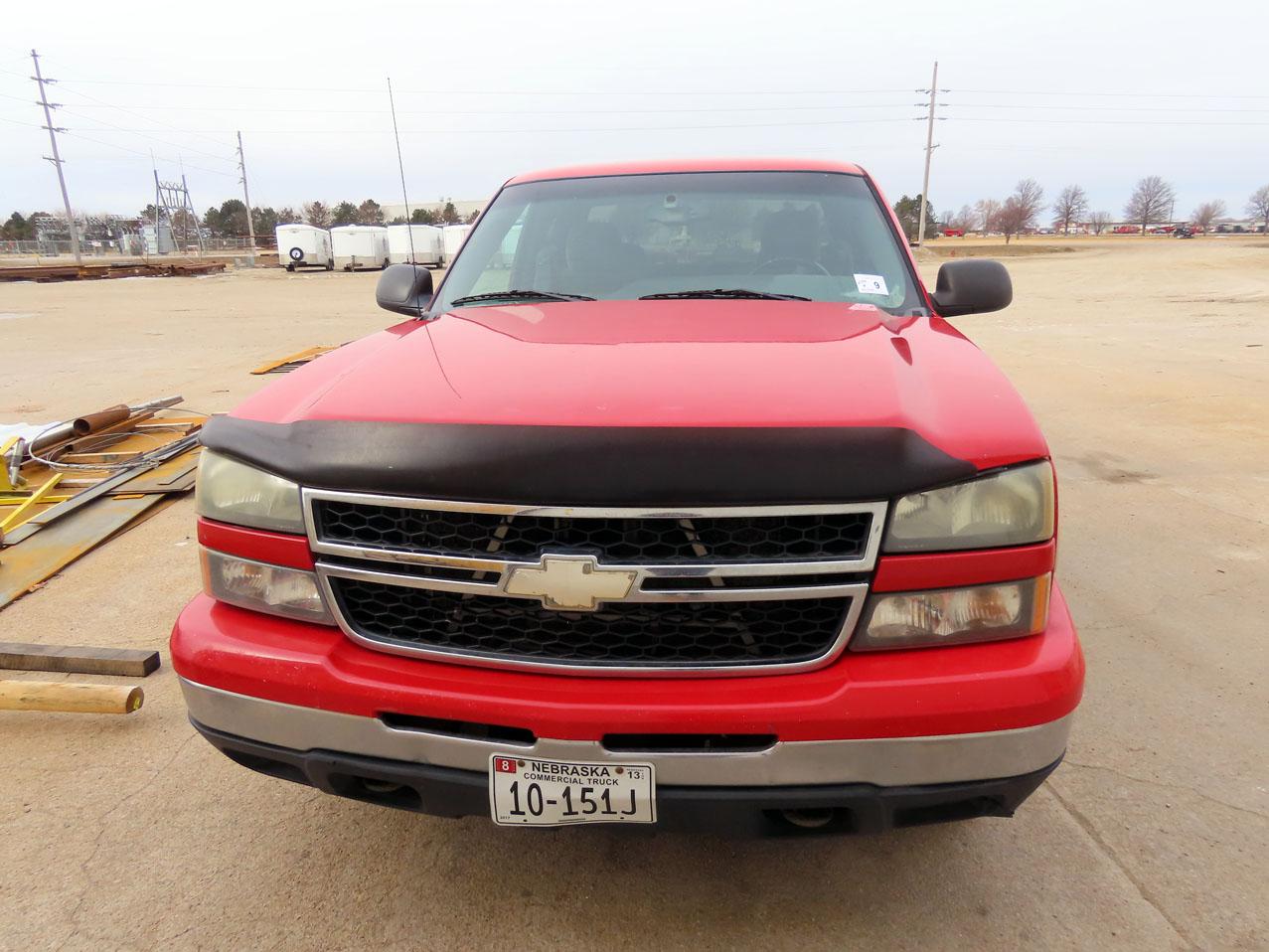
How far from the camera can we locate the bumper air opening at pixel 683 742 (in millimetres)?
1542

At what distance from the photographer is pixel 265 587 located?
176 centimetres

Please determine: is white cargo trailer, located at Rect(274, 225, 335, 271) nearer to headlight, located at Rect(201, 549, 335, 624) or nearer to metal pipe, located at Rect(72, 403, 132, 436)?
metal pipe, located at Rect(72, 403, 132, 436)

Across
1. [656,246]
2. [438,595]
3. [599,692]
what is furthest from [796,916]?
[656,246]

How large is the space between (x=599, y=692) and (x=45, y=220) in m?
91.2

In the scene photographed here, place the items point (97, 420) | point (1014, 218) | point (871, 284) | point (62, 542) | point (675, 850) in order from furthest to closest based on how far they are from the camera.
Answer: point (1014, 218) → point (97, 420) → point (62, 542) → point (871, 284) → point (675, 850)

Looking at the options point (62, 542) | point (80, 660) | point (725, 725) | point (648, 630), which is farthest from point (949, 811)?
point (62, 542)

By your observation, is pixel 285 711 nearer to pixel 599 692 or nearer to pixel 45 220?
pixel 599 692

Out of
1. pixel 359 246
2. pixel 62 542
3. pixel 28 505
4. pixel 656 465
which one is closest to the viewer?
pixel 656 465

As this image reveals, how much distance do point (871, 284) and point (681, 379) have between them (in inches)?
50.3

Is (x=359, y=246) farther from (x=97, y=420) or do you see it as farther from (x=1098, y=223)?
(x=1098, y=223)

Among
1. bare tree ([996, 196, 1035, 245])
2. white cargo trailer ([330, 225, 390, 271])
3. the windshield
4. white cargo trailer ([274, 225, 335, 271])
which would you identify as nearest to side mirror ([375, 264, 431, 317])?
the windshield

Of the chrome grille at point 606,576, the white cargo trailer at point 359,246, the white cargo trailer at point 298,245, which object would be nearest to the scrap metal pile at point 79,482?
the chrome grille at point 606,576

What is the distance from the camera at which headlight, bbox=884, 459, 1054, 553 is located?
156 cm

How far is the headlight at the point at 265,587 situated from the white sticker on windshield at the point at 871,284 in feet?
6.28
